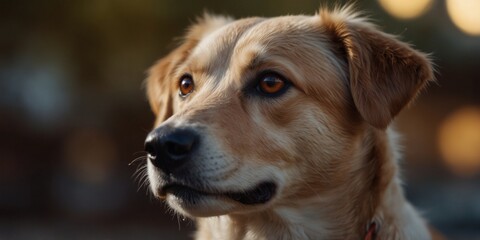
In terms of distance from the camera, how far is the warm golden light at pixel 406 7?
361 inches

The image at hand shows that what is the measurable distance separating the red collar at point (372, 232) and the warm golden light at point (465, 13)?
21.1 feet

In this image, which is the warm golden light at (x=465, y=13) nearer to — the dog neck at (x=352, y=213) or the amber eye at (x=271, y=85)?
the dog neck at (x=352, y=213)

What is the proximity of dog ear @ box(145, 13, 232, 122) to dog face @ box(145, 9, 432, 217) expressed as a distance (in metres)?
0.29

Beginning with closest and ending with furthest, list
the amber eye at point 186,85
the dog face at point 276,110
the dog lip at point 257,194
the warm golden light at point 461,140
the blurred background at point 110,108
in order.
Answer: the dog face at point 276,110 → the dog lip at point 257,194 → the amber eye at point 186,85 → the blurred background at point 110,108 → the warm golden light at point 461,140

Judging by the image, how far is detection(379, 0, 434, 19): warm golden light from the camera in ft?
30.1

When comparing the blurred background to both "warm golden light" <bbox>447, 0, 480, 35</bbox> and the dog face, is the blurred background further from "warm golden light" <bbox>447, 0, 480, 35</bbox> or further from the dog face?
the dog face

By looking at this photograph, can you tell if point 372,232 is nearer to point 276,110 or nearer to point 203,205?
point 276,110

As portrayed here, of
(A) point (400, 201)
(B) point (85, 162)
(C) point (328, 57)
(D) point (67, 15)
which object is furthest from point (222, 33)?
(B) point (85, 162)

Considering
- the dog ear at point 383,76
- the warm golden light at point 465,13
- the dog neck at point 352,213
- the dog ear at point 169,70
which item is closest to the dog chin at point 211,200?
the dog neck at point 352,213

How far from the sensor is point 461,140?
11.3m

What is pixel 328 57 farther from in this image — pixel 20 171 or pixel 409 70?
pixel 20 171

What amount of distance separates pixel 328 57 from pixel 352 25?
0.71 ft

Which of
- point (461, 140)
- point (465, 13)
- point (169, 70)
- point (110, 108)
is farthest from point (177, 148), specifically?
point (461, 140)

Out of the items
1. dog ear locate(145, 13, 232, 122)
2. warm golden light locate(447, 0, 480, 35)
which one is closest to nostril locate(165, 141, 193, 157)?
dog ear locate(145, 13, 232, 122)
